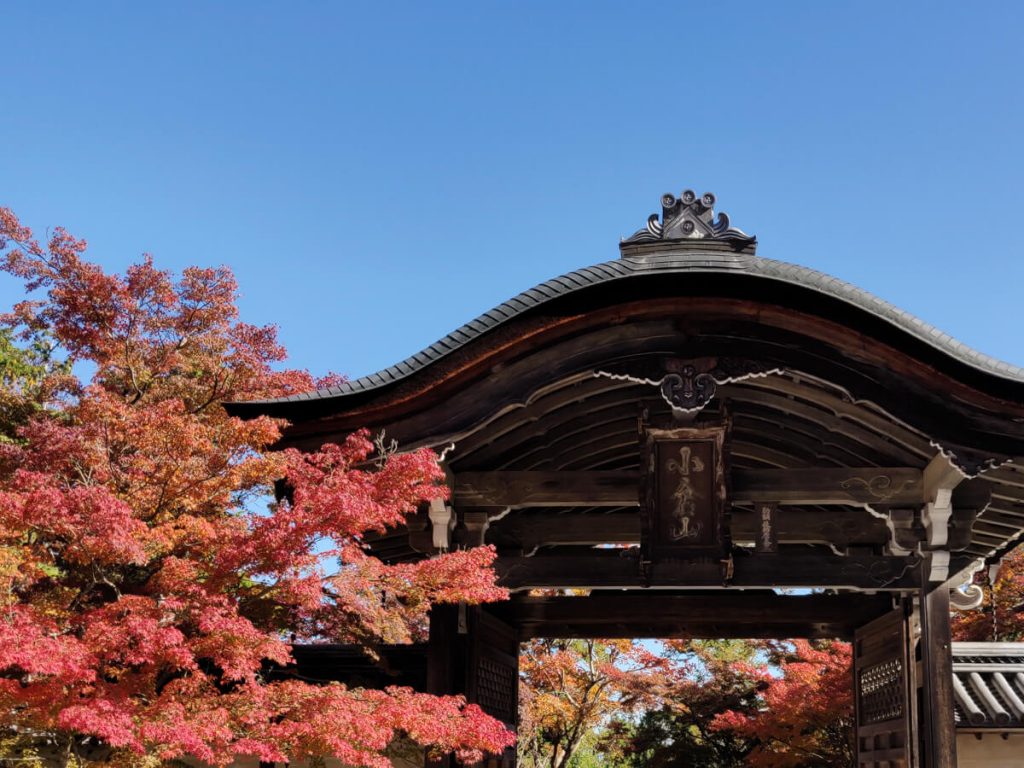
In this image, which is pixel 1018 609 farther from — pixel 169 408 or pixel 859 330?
pixel 169 408

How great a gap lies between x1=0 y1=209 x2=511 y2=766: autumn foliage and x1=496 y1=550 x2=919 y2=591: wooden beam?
3.64 ft

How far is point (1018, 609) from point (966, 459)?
487 inches

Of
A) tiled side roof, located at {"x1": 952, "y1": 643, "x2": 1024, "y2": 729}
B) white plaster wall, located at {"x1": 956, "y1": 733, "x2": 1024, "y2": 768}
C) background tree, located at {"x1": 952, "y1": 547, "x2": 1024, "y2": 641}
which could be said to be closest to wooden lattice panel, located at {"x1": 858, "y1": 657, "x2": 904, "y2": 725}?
tiled side roof, located at {"x1": 952, "y1": 643, "x2": 1024, "y2": 729}

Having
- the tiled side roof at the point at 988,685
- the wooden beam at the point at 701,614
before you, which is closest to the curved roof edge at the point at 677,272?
the wooden beam at the point at 701,614

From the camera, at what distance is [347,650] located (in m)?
10.5

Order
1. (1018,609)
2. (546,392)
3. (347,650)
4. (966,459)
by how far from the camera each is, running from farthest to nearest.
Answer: (1018,609) < (347,650) < (546,392) < (966,459)

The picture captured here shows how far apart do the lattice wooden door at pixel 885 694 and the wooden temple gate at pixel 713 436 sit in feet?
0.11

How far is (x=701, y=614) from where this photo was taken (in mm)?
11070

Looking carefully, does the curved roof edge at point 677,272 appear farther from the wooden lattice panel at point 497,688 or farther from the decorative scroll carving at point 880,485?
the wooden lattice panel at point 497,688

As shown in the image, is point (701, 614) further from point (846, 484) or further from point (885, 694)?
point (846, 484)

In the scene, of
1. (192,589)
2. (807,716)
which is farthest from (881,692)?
(807,716)

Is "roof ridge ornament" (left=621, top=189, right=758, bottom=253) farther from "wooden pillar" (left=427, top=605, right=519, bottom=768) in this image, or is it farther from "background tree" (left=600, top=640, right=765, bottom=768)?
"background tree" (left=600, top=640, right=765, bottom=768)

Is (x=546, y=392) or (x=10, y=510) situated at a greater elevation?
(x=546, y=392)

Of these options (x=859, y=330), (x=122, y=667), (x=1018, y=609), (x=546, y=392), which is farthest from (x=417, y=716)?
(x=1018, y=609)
